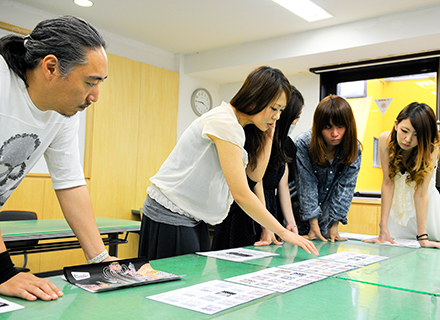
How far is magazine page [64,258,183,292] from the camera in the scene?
1.01 m

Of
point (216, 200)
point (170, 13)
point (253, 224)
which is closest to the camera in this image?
point (216, 200)

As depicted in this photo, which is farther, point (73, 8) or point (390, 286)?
point (73, 8)

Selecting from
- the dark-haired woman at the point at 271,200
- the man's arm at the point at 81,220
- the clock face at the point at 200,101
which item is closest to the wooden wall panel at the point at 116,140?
the clock face at the point at 200,101

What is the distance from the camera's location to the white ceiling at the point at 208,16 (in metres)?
3.69

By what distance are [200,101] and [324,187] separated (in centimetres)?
357

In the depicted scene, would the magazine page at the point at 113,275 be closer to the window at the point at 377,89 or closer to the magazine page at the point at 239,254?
the magazine page at the point at 239,254

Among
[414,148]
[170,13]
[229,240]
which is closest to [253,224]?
[229,240]

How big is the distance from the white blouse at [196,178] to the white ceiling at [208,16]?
2.50 meters

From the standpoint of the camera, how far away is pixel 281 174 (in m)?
2.12

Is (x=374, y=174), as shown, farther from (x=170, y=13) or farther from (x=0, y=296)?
(x=0, y=296)

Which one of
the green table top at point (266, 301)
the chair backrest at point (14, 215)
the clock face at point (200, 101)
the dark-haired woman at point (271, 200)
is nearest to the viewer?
the green table top at point (266, 301)

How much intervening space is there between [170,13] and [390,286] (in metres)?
3.47

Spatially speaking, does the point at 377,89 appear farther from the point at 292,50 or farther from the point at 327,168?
the point at 327,168

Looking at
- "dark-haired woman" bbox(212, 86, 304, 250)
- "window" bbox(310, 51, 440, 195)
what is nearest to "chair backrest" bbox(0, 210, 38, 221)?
"dark-haired woman" bbox(212, 86, 304, 250)
